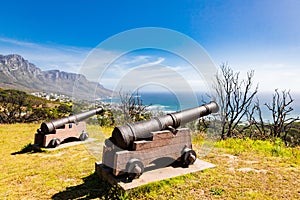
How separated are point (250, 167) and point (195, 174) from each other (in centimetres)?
157

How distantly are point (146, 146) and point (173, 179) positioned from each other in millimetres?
797

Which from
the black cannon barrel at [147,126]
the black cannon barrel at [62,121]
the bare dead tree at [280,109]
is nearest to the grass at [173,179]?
the black cannon barrel at [62,121]

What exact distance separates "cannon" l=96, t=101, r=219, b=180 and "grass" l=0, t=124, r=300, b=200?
376mm

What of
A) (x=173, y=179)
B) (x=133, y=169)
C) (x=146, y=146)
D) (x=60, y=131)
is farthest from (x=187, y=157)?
(x=60, y=131)

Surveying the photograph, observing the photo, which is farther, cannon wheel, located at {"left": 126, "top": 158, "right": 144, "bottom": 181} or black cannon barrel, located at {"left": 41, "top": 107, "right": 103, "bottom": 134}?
black cannon barrel, located at {"left": 41, "top": 107, "right": 103, "bottom": 134}

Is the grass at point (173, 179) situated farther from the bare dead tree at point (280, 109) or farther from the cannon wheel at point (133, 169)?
the bare dead tree at point (280, 109)

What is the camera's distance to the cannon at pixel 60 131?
731 centimetres

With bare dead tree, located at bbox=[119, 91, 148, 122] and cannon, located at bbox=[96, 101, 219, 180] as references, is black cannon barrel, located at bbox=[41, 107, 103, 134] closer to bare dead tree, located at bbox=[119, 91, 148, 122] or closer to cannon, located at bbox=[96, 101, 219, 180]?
bare dead tree, located at bbox=[119, 91, 148, 122]

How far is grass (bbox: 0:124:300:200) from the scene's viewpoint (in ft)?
12.5

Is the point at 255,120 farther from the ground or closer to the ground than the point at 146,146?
farther from the ground

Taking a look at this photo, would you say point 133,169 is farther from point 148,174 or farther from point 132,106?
point 132,106

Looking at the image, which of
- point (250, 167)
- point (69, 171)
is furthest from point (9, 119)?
point (250, 167)

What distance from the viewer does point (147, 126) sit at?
4.44 metres

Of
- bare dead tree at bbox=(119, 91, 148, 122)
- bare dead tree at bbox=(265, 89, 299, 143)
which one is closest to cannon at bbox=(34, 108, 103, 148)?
bare dead tree at bbox=(119, 91, 148, 122)
